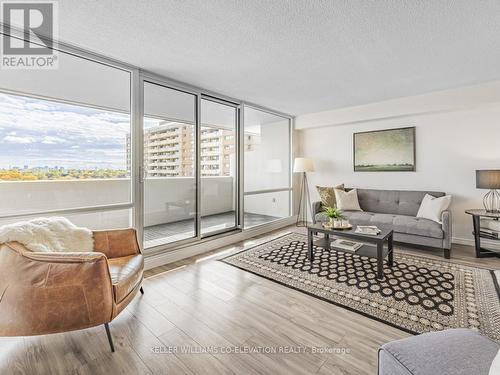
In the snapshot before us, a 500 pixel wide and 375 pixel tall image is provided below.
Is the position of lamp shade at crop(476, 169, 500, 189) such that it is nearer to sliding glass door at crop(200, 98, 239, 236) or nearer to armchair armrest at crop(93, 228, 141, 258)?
sliding glass door at crop(200, 98, 239, 236)

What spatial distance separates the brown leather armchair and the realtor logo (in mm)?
1760

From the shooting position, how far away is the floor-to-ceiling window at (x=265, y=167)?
175 inches

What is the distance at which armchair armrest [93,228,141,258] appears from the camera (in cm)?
216

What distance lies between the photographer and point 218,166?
3.90m

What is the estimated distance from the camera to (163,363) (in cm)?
149

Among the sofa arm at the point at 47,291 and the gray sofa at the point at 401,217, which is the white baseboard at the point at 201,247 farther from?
the sofa arm at the point at 47,291

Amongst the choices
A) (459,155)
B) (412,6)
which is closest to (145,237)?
(412,6)

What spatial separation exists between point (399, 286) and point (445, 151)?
2.71m

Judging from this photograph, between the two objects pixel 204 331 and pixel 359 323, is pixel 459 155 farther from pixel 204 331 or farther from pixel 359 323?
pixel 204 331

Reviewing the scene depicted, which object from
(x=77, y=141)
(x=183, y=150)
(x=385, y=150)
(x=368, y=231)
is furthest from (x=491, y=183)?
(x=77, y=141)

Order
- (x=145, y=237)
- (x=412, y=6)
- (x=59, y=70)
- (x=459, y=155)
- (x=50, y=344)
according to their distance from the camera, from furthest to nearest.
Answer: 1. (x=459, y=155)
2. (x=145, y=237)
3. (x=59, y=70)
4. (x=412, y=6)
5. (x=50, y=344)

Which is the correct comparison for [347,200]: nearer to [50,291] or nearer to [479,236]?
[479,236]

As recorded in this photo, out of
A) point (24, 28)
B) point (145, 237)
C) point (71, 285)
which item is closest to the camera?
point (71, 285)

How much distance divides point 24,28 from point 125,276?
90.7 inches
